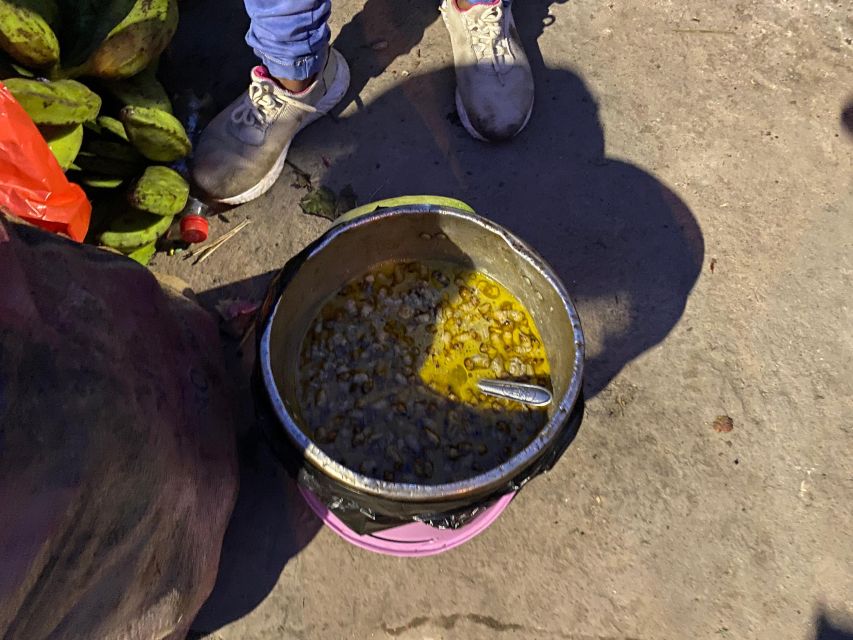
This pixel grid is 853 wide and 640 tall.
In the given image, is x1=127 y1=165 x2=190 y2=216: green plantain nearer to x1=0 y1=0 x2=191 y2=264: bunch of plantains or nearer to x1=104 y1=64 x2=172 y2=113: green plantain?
x1=0 y1=0 x2=191 y2=264: bunch of plantains

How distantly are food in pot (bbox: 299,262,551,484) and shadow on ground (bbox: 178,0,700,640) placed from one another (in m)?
0.39

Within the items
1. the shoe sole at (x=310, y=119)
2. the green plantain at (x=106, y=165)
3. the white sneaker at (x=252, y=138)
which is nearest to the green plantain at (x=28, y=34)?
the green plantain at (x=106, y=165)

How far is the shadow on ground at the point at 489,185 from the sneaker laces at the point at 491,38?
16 centimetres

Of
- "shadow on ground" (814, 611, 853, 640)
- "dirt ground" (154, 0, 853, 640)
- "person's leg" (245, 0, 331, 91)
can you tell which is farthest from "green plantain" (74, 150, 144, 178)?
"shadow on ground" (814, 611, 853, 640)

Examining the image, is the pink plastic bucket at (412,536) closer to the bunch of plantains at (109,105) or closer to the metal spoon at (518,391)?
the metal spoon at (518,391)

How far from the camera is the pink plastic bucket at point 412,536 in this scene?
5.66ft

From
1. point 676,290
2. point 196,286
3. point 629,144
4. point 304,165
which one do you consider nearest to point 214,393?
point 196,286

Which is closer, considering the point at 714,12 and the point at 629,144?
the point at 629,144

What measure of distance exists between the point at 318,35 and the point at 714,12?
58.0 inches

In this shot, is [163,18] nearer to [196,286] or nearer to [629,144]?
[196,286]

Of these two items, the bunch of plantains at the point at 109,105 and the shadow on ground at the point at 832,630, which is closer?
the bunch of plantains at the point at 109,105

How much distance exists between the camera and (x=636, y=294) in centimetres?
200

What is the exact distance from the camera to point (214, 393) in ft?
5.15

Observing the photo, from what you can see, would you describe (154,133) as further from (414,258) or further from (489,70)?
(489,70)
